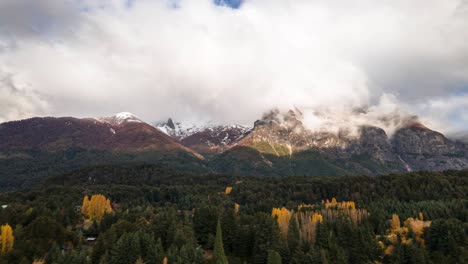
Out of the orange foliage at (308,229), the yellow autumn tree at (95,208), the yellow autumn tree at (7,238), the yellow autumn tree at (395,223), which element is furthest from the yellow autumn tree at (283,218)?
the yellow autumn tree at (7,238)

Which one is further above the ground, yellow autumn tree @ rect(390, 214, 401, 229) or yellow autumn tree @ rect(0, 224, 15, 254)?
yellow autumn tree @ rect(390, 214, 401, 229)

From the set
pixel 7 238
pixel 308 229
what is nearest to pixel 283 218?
pixel 308 229

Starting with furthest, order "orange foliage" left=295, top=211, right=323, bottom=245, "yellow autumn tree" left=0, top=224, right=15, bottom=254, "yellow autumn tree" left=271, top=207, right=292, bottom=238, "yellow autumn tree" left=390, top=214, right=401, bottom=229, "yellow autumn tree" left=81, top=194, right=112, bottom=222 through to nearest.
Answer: "yellow autumn tree" left=81, top=194, right=112, bottom=222 → "yellow autumn tree" left=390, top=214, right=401, bottom=229 → "yellow autumn tree" left=271, top=207, right=292, bottom=238 → "orange foliage" left=295, top=211, right=323, bottom=245 → "yellow autumn tree" left=0, top=224, right=15, bottom=254

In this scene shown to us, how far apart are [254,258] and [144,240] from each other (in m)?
33.2

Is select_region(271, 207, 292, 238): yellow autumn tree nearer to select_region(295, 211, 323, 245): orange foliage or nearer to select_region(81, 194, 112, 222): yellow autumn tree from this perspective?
select_region(295, 211, 323, 245): orange foliage

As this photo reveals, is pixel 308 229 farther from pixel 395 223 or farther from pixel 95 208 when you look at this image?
pixel 95 208

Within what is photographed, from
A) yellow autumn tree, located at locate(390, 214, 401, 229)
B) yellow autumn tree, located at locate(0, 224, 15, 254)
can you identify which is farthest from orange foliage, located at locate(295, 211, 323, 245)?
yellow autumn tree, located at locate(0, 224, 15, 254)

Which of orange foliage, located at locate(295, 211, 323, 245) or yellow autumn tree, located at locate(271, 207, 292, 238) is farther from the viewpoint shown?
yellow autumn tree, located at locate(271, 207, 292, 238)

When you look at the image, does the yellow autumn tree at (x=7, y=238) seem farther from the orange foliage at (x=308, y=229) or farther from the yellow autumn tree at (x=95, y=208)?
the orange foliage at (x=308, y=229)

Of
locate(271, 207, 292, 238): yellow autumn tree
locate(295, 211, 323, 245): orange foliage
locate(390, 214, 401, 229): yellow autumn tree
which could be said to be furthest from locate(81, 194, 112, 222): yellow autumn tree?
locate(390, 214, 401, 229): yellow autumn tree

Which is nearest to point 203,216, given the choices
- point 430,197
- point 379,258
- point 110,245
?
point 110,245

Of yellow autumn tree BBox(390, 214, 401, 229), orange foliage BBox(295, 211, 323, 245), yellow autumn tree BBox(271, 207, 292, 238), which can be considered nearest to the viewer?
orange foliage BBox(295, 211, 323, 245)

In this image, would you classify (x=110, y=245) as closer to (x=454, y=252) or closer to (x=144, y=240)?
(x=144, y=240)

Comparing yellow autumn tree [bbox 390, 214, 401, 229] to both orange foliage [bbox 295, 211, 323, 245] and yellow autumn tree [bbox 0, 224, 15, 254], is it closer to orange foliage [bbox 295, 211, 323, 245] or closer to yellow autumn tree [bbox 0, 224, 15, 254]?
orange foliage [bbox 295, 211, 323, 245]
